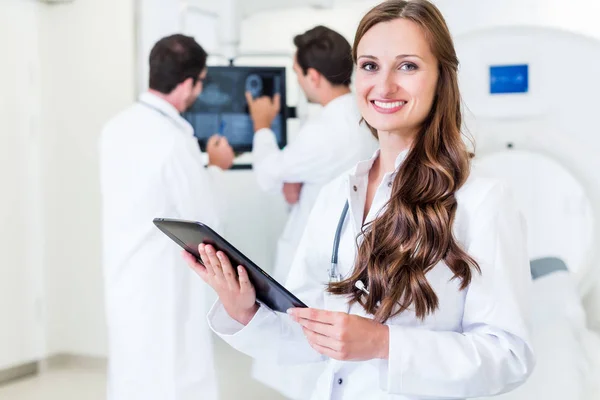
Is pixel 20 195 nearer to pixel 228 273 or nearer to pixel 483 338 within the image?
pixel 228 273

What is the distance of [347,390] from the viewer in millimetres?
1243

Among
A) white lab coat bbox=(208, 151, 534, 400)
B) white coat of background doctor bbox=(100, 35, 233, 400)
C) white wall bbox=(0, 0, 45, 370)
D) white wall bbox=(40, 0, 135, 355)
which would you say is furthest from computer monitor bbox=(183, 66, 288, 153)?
white lab coat bbox=(208, 151, 534, 400)

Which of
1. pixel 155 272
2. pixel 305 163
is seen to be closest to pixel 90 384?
pixel 155 272

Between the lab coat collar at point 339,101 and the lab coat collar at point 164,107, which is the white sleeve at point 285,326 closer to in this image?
the lab coat collar at point 339,101

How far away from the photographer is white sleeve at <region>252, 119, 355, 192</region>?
2436mm

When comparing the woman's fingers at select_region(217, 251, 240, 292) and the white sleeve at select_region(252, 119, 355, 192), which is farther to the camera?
the white sleeve at select_region(252, 119, 355, 192)

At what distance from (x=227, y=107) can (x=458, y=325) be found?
5.42ft

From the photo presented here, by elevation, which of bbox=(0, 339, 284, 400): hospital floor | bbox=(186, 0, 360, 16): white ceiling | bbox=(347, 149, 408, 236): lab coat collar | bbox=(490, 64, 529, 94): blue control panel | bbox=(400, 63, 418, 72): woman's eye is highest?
bbox=(186, 0, 360, 16): white ceiling

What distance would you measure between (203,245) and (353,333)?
12.2 inches

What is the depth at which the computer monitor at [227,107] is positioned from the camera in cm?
262

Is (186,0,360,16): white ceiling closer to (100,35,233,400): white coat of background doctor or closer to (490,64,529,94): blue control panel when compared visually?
(100,35,233,400): white coat of background doctor

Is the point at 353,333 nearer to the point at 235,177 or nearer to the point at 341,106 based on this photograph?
the point at 341,106

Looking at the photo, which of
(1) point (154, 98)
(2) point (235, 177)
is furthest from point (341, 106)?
(1) point (154, 98)

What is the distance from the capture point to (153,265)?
241cm
